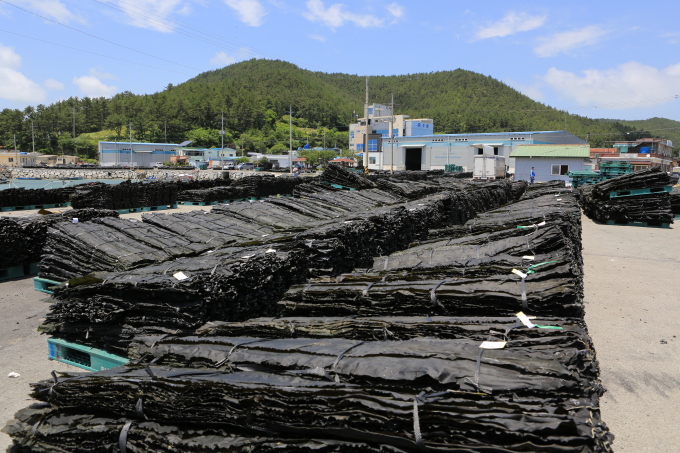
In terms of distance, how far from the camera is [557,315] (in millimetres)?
3869

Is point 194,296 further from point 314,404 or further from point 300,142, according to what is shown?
point 300,142

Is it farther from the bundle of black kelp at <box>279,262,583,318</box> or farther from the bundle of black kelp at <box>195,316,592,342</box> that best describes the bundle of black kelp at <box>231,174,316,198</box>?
the bundle of black kelp at <box>195,316,592,342</box>

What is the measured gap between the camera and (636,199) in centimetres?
1780

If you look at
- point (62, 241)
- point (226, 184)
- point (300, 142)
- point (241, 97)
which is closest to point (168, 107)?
point (241, 97)

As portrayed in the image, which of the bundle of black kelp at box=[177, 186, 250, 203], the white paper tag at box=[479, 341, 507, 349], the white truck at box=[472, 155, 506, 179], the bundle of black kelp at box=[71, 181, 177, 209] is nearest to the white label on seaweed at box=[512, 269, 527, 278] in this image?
the white paper tag at box=[479, 341, 507, 349]

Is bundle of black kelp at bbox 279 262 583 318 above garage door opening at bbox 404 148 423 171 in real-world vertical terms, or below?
below

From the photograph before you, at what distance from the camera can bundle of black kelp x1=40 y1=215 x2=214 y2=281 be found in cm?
675

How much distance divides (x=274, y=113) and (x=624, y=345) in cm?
14727

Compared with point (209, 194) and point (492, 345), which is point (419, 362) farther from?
point (209, 194)

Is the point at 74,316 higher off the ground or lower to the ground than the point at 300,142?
lower

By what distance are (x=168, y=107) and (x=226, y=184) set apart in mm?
117120

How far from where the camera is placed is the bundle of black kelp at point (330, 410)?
228cm

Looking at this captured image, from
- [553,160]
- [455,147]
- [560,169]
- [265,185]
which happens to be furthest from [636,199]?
[455,147]

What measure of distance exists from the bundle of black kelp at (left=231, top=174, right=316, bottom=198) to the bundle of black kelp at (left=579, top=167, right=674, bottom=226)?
1534 centimetres
